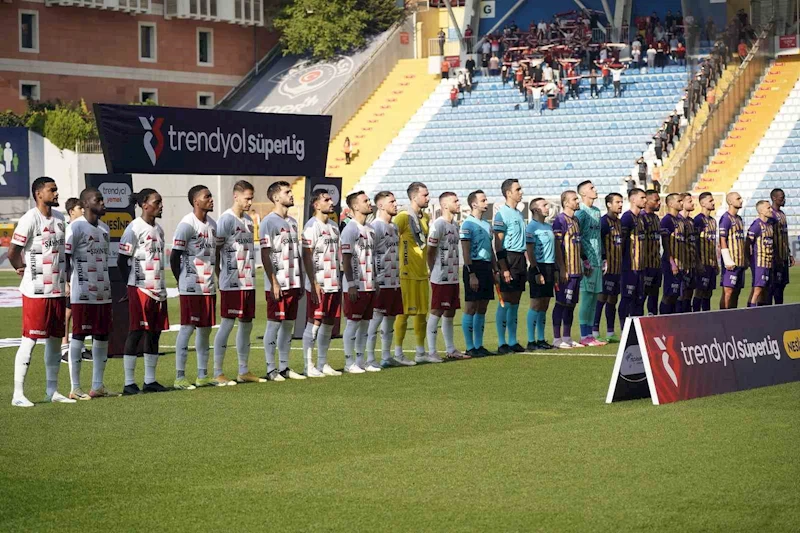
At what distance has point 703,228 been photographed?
61.7ft

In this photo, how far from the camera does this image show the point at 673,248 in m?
18.1

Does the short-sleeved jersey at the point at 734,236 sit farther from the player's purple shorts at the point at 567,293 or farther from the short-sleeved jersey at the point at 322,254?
the short-sleeved jersey at the point at 322,254

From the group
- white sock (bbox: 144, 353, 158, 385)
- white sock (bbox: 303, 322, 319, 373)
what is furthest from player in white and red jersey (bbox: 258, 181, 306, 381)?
white sock (bbox: 144, 353, 158, 385)

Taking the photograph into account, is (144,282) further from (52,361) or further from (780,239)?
(780,239)

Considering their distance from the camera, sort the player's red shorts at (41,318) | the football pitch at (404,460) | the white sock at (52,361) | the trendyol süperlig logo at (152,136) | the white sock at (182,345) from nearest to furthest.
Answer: the football pitch at (404,460) → the player's red shorts at (41,318) → the white sock at (52,361) → the white sock at (182,345) → the trendyol süperlig logo at (152,136)

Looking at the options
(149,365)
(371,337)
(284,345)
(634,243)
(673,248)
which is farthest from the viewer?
(673,248)

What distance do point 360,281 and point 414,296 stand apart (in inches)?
49.2

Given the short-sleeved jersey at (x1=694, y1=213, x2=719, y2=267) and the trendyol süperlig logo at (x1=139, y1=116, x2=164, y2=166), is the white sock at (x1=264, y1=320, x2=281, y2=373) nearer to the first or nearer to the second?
the trendyol süperlig logo at (x1=139, y1=116, x2=164, y2=166)

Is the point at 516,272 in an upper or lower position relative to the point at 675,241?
lower

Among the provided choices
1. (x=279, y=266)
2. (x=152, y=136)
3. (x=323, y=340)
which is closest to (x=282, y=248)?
(x=279, y=266)

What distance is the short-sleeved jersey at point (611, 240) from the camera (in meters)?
17.5

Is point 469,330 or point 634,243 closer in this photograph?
point 469,330

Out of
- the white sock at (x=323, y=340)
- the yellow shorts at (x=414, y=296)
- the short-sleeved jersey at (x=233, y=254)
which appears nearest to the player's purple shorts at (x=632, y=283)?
the yellow shorts at (x=414, y=296)

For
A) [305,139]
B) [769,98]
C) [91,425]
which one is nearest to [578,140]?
[769,98]
